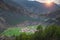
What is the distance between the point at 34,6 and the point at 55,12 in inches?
17.4

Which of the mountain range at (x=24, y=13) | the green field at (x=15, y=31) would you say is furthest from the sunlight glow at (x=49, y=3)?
the green field at (x=15, y=31)

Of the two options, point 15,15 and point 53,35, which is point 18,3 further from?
point 53,35

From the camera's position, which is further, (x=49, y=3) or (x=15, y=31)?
(x=49, y=3)

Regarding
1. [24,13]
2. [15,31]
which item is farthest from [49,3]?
[15,31]

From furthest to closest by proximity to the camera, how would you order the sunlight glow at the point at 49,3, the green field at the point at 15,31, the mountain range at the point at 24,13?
the sunlight glow at the point at 49,3, the mountain range at the point at 24,13, the green field at the point at 15,31

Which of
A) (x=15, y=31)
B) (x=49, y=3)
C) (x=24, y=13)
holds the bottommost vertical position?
(x=15, y=31)

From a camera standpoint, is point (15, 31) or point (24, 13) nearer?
point (15, 31)

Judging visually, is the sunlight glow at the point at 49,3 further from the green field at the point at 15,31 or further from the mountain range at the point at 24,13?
the green field at the point at 15,31

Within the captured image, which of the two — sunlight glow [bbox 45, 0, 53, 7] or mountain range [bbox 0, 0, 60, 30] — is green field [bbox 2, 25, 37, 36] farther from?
sunlight glow [bbox 45, 0, 53, 7]

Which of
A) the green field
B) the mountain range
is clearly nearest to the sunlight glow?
the mountain range

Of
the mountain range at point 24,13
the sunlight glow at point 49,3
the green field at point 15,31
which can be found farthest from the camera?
the sunlight glow at point 49,3

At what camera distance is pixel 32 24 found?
139 inches

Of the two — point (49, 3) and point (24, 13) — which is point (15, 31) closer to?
point (24, 13)

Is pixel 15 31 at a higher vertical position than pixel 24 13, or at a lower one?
lower
